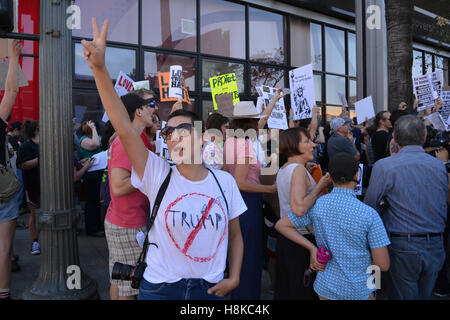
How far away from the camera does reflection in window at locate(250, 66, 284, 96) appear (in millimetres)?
10609

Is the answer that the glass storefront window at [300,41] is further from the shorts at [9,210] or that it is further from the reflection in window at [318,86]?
the shorts at [9,210]

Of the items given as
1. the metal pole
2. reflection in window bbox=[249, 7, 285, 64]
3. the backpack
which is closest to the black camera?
the metal pole

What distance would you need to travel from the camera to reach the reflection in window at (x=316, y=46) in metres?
11.9

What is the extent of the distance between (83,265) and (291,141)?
11.1 ft

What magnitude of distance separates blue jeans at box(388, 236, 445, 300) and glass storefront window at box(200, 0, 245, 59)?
794cm

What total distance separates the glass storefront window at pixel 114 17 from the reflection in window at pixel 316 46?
5.84 metres

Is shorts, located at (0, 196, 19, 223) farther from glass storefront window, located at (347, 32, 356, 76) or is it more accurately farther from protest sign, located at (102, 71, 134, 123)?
glass storefront window, located at (347, 32, 356, 76)

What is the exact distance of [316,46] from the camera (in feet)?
39.3

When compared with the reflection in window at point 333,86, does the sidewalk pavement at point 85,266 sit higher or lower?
lower

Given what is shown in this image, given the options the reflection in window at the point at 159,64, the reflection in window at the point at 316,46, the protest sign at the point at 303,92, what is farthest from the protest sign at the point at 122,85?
the reflection in window at the point at 316,46

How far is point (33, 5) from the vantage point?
26.3ft

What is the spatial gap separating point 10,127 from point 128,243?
243 inches
